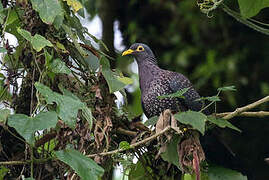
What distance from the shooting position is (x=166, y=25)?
4.68 meters

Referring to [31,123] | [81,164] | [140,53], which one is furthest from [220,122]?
[140,53]

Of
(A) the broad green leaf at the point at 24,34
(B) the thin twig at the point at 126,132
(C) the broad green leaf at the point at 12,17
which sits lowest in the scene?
(B) the thin twig at the point at 126,132

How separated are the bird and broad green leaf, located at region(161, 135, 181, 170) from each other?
86 centimetres

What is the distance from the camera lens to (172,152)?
2.09 meters

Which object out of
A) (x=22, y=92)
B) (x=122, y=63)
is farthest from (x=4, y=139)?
(x=122, y=63)

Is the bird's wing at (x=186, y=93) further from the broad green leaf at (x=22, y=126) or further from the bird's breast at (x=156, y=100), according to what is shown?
the broad green leaf at (x=22, y=126)

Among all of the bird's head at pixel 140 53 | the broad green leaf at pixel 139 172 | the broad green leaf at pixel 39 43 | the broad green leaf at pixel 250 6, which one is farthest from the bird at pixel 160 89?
the broad green leaf at pixel 39 43

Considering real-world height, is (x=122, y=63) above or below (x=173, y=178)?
above

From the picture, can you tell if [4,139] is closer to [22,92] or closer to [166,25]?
[22,92]

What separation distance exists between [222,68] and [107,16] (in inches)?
35.7

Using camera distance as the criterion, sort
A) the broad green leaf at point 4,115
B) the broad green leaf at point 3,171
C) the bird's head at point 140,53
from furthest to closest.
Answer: the bird's head at point 140,53 < the broad green leaf at point 3,171 < the broad green leaf at point 4,115

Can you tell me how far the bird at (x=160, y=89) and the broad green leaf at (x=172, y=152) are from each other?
34.0 inches

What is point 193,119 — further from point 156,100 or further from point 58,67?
point 156,100

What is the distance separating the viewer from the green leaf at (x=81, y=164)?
1.83m
